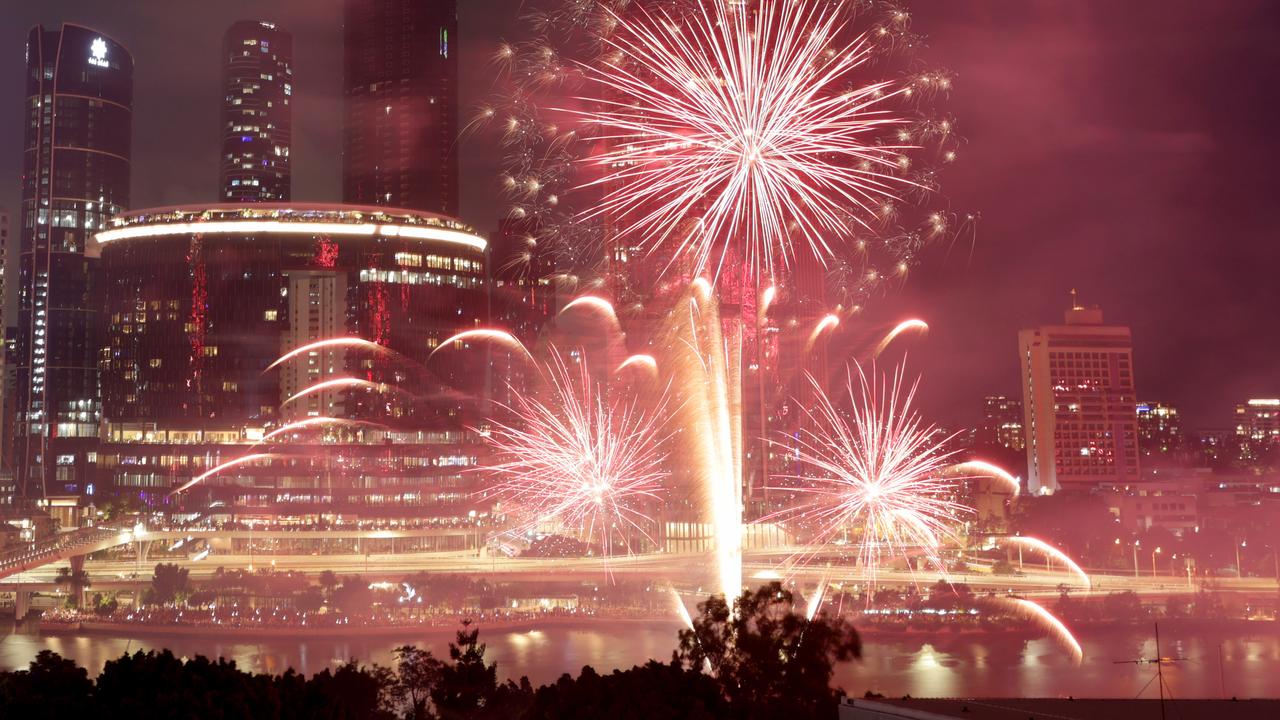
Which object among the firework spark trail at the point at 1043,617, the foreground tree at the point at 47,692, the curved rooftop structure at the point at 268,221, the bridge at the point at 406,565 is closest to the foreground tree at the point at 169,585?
the bridge at the point at 406,565

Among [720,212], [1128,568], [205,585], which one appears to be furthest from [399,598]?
[1128,568]

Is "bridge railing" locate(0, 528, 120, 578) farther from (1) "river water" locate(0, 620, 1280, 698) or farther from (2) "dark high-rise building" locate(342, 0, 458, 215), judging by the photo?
(2) "dark high-rise building" locate(342, 0, 458, 215)

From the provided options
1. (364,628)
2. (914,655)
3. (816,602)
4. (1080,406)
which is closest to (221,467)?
(364,628)

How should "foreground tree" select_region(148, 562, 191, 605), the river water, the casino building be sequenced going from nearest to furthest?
the river water < "foreground tree" select_region(148, 562, 191, 605) < the casino building

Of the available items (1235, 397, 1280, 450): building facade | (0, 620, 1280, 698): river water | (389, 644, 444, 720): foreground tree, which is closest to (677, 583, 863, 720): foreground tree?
(389, 644, 444, 720): foreground tree

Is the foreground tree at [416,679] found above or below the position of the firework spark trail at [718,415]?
below

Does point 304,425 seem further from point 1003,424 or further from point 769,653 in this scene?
point 1003,424

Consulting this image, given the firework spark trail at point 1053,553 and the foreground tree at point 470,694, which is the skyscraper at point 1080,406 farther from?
the foreground tree at point 470,694
